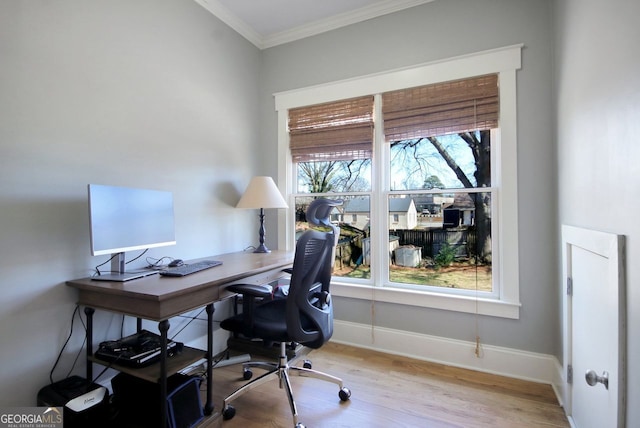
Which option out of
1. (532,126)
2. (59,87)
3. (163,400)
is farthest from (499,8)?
(163,400)

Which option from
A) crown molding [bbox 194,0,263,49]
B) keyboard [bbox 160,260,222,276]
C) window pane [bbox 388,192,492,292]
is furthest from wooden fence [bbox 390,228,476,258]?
crown molding [bbox 194,0,263,49]

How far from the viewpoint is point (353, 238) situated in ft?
8.81

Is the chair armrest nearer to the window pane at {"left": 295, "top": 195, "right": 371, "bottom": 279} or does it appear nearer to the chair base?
the chair base

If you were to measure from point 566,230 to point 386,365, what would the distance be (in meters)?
1.48

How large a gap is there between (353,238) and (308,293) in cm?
122

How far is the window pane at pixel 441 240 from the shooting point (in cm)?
222

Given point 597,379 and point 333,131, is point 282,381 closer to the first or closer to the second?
point 597,379

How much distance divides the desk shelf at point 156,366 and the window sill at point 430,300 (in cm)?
136

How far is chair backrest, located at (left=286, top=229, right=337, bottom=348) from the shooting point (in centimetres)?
147

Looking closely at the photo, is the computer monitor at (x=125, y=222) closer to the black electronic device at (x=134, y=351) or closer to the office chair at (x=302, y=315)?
the black electronic device at (x=134, y=351)

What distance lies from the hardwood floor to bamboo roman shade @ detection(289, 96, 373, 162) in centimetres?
173

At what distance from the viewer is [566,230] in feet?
5.30

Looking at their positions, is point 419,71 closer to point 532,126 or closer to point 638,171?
point 532,126

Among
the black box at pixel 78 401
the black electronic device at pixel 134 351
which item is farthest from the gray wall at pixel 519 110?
the black box at pixel 78 401
